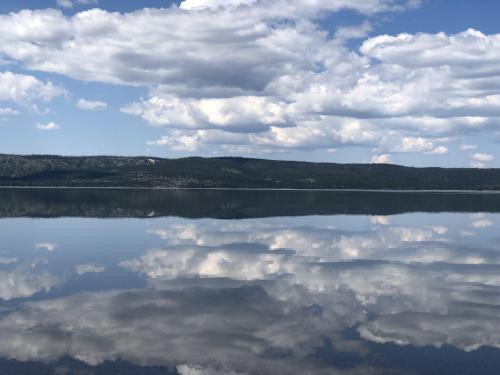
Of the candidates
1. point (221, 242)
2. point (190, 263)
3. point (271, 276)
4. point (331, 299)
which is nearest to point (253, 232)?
point (221, 242)

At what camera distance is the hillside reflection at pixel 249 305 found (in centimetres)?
1914

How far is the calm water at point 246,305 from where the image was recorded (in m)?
19.0

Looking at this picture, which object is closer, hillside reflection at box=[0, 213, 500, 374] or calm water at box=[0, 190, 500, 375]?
calm water at box=[0, 190, 500, 375]

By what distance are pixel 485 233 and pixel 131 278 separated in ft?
151

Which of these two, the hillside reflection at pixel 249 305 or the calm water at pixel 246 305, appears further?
the hillside reflection at pixel 249 305

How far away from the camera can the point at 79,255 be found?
140ft

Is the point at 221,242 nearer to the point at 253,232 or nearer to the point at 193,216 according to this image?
the point at 253,232

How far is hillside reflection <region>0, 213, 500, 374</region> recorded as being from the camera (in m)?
19.1

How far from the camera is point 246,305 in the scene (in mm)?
26875

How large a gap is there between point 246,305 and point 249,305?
5.9 inches

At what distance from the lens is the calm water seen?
19000 mm

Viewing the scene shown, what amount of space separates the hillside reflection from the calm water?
0.27ft

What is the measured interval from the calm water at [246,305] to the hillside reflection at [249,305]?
0.08 metres

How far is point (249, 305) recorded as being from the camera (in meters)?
26.9
